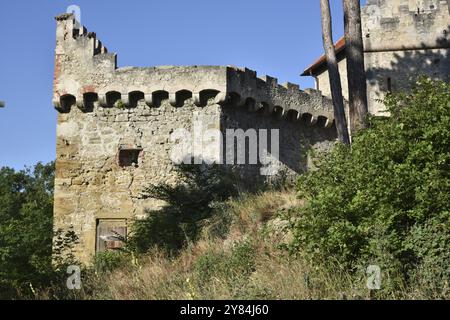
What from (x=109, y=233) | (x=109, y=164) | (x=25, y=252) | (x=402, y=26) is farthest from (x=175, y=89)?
(x=402, y=26)

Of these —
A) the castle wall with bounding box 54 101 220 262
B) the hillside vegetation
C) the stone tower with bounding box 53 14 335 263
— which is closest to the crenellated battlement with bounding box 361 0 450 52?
the stone tower with bounding box 53 14 335 263

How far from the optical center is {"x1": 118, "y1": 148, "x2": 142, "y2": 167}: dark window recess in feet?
49.4

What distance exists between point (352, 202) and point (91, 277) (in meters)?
5.52

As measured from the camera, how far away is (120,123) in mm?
15125

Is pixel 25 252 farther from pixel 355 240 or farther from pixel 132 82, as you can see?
pixel 355 240

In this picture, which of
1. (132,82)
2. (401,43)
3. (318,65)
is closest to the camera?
(132,82)

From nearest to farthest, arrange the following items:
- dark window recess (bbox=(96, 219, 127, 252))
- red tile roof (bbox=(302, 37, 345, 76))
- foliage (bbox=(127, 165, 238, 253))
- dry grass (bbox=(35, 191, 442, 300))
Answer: dry grass (bbox=(35, 191, 442, 300)) → foliage (bbox=(127, 165, 238, 253)) → dark window recess (bbox=(96, 219, 127, 252)) → red tile roof (bbox=(302, 37, 345, 76))

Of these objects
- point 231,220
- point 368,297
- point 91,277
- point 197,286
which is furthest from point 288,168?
point 368,297

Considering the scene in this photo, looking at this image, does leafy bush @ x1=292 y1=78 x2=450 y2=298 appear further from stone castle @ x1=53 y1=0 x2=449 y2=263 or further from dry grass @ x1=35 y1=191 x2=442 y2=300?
stone castle @ x1=53 y1=0 x2=449 y2=263

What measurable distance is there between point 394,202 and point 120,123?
347 inches

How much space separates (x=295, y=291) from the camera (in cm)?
747

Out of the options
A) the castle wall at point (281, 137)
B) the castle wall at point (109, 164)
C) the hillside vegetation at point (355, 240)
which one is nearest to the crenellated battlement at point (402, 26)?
the castle wall at point (281, 137)

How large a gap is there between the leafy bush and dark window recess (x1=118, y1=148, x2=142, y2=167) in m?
7.13

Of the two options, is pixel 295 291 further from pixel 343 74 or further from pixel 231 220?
pixel 343 74
